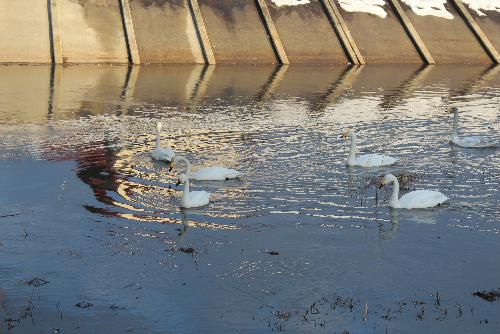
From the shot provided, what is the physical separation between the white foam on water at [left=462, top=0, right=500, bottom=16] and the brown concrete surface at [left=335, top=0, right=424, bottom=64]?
5.49 m

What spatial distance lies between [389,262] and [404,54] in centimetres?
3572

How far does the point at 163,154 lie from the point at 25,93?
46.2 feet

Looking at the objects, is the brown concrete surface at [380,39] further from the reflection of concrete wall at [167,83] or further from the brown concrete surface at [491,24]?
the reflection of concrete wall at [167,83]

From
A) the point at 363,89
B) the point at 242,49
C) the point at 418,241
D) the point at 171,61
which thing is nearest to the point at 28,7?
the point at 171,61

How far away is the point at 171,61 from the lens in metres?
46.0

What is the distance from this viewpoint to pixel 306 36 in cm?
4862

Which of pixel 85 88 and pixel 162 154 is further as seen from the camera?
pixel 85 88

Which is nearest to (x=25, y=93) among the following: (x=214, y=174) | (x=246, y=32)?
(x=246, y=32)

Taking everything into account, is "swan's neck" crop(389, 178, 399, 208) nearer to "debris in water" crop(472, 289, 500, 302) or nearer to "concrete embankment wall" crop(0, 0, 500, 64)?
"debris in water" crop(472, 289, 500, 302)

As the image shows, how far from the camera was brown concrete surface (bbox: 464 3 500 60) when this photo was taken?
51.9 metres

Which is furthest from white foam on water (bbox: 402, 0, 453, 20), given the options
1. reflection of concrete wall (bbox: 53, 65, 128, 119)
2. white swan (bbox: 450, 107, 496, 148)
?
white swan (bbox: 450, 107, 496, 148)

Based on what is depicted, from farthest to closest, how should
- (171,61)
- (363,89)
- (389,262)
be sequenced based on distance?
(171,61), (363,89), (389,262)

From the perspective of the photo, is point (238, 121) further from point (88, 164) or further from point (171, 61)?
point (171, 61)

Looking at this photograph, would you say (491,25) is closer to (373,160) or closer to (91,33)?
(91,33)
